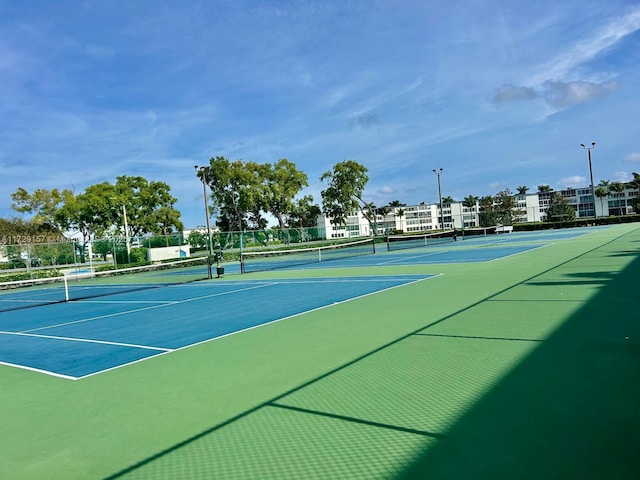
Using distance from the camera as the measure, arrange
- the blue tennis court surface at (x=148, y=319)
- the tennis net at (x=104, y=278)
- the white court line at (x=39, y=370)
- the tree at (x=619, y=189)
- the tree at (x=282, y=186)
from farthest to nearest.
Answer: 1. the tree at (x=619, y=189)
2. the tree at (x=282, y=186)
3. the tennis net at (x=104, y=278)
4. the blue tennis court surface at (x=148, y=319)
5. the white court line at (x=39, y=370)

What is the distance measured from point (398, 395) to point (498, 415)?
1.00 m

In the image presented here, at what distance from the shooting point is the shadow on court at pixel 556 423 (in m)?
3.26

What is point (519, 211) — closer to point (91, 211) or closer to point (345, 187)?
point (345, 187)

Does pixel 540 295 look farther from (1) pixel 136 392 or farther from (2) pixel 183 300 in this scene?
(2) pixel 183 300

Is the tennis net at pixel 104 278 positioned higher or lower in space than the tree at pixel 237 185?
lower

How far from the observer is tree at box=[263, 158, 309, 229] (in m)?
59.7

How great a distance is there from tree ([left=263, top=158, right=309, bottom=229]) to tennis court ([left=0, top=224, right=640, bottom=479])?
163 feet

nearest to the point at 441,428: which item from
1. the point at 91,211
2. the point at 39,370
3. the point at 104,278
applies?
the point at 39,370

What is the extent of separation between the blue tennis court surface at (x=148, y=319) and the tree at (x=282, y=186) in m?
41.6

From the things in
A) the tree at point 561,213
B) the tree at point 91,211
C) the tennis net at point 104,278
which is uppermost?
the tree at point 91,211

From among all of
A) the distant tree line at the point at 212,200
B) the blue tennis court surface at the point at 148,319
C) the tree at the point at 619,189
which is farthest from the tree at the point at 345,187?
the tree at the point at 619,189

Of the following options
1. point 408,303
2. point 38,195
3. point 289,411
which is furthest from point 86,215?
point 289,411

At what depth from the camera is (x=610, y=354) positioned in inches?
217

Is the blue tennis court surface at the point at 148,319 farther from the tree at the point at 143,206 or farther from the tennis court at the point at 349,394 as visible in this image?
the tree at the point at 143,206
